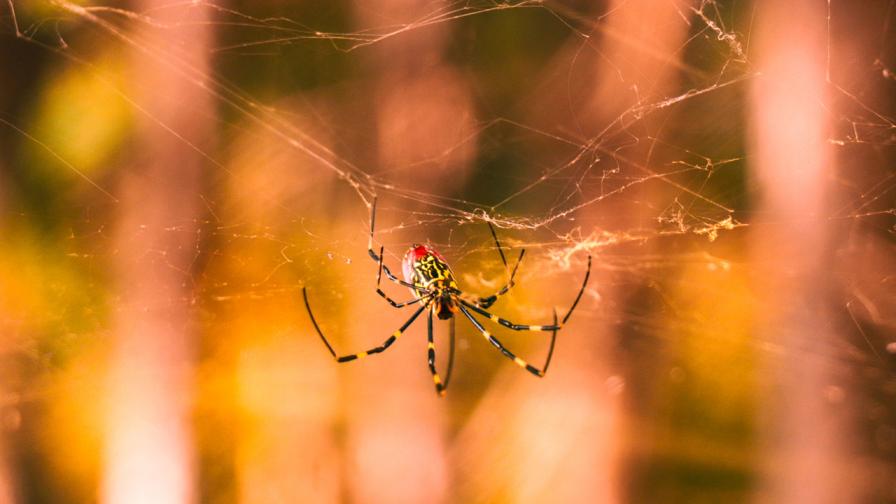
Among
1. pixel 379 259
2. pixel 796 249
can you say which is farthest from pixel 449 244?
pixel 796 249

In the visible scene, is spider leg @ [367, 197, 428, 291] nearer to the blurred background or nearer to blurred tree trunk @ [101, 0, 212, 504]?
the blurred background

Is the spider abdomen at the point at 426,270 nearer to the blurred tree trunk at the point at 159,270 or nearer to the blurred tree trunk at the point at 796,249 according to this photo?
the blurred tree trunk at the point at 159,270

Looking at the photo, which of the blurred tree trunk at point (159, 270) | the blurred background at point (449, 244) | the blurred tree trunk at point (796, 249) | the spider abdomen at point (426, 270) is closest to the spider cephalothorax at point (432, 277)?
the spider abdomen at point (426, 270)

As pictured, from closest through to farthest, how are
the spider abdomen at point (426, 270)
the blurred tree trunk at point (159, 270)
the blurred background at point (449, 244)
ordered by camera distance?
the spider abdomen at point (426, 270), the blurred background at point (449, 244), the blurred tree trunk at point (159, 270)

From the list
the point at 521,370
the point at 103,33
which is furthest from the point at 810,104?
the point at 103,33

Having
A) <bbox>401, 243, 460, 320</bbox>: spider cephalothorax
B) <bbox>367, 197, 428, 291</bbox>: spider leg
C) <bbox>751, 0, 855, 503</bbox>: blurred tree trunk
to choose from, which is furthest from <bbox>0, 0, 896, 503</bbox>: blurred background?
<bbox>401, 243, 460, 320</bbox>: spider cephalothorax

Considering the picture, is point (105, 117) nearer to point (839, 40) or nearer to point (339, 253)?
point (339, 253)

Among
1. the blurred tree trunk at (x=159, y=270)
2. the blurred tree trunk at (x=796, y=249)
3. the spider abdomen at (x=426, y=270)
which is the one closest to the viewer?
the spider abdomen at (x=426, y=270)

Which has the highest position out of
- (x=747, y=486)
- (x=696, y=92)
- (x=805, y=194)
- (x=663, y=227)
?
(x=696, y=92)
